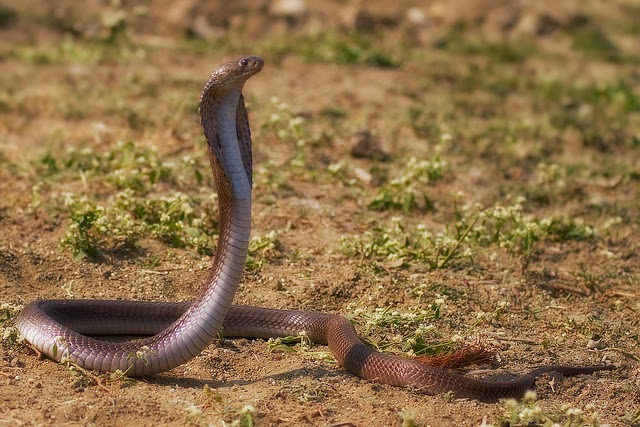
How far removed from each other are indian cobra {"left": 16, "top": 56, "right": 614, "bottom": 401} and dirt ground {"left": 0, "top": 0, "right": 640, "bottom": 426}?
0.09m

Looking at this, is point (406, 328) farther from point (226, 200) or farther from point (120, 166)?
point (120, 166)

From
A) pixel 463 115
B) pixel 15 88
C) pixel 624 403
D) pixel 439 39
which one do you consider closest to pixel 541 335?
pixel 624 403

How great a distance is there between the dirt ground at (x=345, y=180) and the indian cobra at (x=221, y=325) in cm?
9

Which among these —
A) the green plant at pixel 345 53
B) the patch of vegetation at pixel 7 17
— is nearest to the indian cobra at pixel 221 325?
the green plant at pixel 345 53

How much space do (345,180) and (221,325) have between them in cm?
333

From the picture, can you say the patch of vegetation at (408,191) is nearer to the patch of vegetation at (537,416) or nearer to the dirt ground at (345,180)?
the dirt ground at (345,180)

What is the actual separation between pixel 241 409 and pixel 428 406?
87cm

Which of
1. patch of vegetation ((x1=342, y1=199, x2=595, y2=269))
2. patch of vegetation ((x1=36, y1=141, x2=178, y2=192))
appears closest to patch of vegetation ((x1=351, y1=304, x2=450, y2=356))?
patch of vegetation ((x1=342, y1=199, x2=595, y2=269))

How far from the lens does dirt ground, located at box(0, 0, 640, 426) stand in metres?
4.93

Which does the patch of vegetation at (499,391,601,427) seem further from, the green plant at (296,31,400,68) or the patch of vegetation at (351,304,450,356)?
the green plant at (296,31,400,68)

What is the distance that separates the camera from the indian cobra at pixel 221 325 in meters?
4.71

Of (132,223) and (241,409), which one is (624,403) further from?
(132,223)

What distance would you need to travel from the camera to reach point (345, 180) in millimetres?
8133

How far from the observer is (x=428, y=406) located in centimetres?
477
